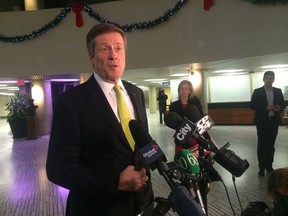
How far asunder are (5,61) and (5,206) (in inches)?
206

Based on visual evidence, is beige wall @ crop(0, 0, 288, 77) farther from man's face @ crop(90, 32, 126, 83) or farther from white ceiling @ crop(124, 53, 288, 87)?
man's face @ crop(90, 32, 126, 83)

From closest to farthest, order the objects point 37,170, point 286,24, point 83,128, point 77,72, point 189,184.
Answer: point 189,184, point 83,128, point 37,170, point 286,24, point 77,72

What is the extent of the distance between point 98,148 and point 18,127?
33.2 feet

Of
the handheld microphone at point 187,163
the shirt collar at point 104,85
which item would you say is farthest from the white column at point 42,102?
the handheld microphone at point 187,163

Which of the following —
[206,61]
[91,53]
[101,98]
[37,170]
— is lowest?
[37,170]

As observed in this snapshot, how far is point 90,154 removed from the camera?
41.2 inches

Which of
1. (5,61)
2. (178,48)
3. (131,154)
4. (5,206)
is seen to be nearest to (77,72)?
(5,61)

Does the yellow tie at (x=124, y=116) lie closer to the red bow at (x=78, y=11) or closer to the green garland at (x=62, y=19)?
the green garland at (x=62, y=19)

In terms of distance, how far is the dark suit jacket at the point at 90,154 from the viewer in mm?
951

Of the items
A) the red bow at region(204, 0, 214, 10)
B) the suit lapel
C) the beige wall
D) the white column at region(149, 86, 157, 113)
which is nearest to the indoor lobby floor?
the suit lapel

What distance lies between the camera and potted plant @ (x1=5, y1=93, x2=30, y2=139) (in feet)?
32.5

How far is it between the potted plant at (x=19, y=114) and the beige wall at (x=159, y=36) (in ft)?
7.51

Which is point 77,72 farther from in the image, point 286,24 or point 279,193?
point 279,193

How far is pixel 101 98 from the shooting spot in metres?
1.08
